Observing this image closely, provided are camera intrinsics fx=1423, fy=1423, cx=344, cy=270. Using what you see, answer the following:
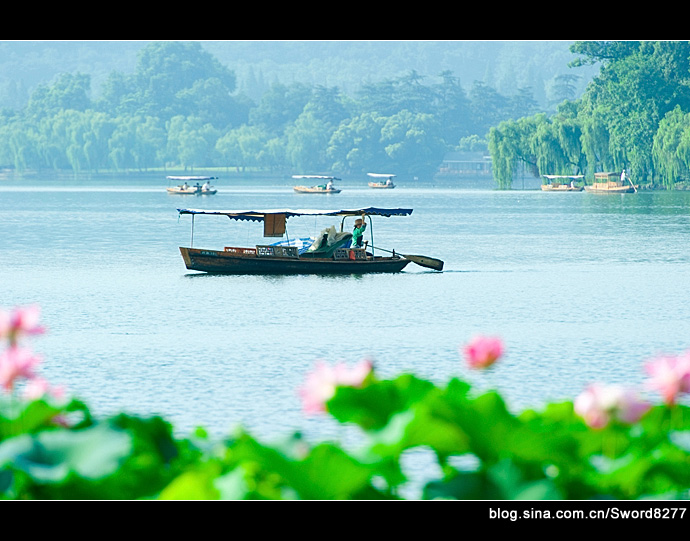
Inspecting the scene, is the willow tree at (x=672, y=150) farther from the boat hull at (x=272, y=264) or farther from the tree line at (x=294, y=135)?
the tree line at (x=294, y=135)

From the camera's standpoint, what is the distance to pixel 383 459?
4820 mm

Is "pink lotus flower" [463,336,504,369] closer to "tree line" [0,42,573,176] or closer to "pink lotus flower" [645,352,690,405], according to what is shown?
"pink lotus flower" [645,352,690,405]

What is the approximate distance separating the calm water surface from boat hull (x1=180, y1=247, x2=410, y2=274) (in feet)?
1.22

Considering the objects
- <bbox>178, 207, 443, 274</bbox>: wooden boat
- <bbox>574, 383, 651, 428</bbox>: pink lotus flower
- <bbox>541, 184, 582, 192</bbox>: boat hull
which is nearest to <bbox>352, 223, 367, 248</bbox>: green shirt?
<bbox>178, 207, 443, 274</bbox>: wooden boat

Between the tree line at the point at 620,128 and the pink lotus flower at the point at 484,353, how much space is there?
7814 centimetres

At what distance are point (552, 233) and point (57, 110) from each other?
157 meters

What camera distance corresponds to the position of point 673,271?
34.3m

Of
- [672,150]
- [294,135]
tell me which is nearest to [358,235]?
[672,150]

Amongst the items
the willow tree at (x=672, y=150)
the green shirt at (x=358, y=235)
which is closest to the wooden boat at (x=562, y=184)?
the willow tree at (x=672, y=150)

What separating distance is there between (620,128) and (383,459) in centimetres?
Result: 9602

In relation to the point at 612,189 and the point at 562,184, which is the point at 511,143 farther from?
the point at 612,189

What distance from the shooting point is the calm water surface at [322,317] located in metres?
16.6

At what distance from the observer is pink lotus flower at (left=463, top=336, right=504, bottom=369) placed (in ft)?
16.3

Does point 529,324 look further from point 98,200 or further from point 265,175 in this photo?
point 265,175
